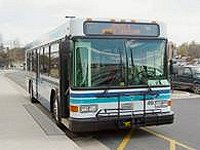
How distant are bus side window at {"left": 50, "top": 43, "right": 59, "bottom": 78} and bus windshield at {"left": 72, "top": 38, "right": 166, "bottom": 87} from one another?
200 cm

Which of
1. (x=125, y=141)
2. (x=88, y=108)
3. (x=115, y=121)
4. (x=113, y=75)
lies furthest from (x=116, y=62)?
(x=125, y=141)

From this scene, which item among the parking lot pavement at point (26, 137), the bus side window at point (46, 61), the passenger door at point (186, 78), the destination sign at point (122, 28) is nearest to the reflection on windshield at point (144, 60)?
the destination sign at point (122, 28)

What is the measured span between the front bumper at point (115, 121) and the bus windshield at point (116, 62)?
788 mm

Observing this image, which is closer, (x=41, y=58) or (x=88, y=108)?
(x=88, y=108)

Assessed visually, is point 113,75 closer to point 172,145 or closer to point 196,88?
point 172,145

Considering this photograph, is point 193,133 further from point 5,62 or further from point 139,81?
point 5,62

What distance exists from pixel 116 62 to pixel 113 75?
1.04 ft

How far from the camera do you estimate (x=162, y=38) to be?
10688mm

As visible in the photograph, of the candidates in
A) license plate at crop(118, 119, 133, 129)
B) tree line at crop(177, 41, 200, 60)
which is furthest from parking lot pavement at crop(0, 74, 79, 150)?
tree line at crop(177, 41, 200, 60)

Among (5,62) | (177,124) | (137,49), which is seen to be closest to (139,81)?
(137,49)

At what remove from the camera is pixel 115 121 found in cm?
1000

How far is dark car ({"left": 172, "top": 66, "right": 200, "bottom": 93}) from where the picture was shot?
84.9ft

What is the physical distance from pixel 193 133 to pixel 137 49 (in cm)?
286

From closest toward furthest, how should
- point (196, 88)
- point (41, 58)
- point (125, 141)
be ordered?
point (125, 141) → point (41, 58) → point (196, 88)
